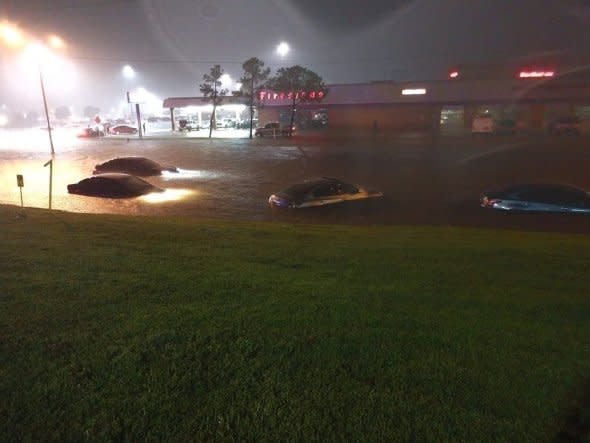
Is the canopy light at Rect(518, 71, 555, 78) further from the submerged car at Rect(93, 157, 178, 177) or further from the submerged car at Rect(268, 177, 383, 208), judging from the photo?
the submerged car at Rect(93, 157, 178, 177)

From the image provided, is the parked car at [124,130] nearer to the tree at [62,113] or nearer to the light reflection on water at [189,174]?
the light reflection on water at [189,174]

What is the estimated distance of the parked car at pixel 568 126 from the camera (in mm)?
43375

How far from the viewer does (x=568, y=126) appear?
4356cm

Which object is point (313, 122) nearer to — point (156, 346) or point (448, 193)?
point (448, 193)

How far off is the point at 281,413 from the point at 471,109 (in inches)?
2226

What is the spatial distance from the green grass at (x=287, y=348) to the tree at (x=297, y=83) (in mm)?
45458

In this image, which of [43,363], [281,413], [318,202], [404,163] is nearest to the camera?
[281,413]

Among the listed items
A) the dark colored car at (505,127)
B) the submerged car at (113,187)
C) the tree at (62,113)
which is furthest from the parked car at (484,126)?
the tree at (62,113)

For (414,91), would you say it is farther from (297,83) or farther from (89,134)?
(89,134)

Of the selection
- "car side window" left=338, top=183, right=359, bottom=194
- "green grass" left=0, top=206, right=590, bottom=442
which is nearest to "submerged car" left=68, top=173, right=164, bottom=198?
"car side window" left=338, top=183, right=359, bottom=194

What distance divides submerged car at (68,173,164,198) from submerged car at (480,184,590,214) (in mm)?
13020

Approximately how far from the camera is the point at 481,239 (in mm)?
9398

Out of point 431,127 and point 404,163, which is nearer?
point 404,163

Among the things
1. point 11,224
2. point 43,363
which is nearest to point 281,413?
point 43,363
